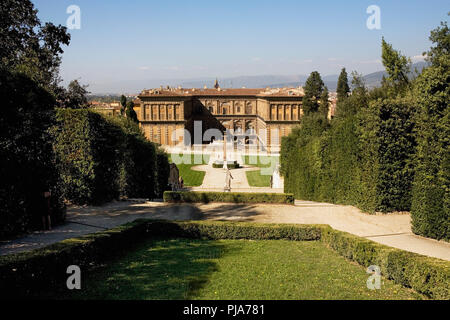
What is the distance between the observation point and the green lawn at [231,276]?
581 cm

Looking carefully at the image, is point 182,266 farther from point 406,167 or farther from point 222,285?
point 406,167

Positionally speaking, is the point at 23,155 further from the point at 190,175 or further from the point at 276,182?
the point at 190,175

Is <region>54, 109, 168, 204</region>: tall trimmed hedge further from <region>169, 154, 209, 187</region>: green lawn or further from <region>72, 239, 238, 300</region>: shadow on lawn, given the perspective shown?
<region>169, 154, 209, 187</region>: green lawn

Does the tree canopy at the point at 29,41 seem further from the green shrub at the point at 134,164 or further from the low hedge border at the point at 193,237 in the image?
the low hedge border at the point at 193,237

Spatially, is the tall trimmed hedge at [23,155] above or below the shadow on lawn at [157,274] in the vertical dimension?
above

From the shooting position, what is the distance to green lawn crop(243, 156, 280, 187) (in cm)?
3097

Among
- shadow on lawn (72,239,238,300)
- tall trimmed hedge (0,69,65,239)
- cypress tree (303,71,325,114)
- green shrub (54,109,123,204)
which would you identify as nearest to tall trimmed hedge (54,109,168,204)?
green shrub (54,109,123,204)

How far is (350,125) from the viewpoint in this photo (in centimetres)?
1350

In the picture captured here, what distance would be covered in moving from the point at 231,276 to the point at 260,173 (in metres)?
30.1

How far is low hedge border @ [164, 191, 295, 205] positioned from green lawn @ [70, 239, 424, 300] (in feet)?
19.0

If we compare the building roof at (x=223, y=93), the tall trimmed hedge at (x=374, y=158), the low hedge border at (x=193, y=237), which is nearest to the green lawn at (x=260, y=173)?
the tall trimmed hedge at (x=374, y=158)

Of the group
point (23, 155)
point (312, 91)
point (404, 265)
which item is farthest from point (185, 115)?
point (404, 265)

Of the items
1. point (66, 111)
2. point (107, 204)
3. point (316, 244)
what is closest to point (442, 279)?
point (316, 244)
